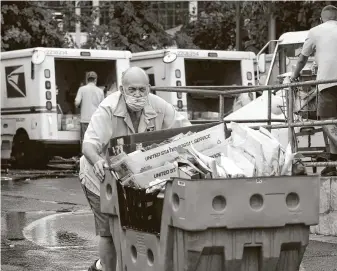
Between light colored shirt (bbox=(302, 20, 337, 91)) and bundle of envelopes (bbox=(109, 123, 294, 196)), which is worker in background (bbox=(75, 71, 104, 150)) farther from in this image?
bundle of envelopes (bbox=(109, 123, 294, 196))

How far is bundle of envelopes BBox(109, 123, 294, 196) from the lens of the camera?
6.11 metres

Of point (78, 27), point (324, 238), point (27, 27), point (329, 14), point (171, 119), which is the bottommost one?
point (324, 238)

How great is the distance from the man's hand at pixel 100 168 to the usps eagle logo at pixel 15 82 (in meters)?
15.6

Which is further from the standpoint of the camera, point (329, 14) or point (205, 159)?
point (329, 14)

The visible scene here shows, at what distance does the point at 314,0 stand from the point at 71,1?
10125 millimetres

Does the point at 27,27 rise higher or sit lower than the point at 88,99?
higher

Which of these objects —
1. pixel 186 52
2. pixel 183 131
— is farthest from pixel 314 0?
pixel 183 131

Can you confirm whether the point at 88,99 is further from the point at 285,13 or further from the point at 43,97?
the point at 285,13

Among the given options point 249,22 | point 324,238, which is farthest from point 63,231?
point 249,22

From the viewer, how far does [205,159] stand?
6.15 m

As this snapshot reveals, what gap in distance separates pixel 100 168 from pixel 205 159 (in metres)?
0.88

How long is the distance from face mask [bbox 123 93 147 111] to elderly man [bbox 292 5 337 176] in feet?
13.6

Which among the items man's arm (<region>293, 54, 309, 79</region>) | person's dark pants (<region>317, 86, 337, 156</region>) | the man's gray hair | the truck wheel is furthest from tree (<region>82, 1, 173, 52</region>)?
person's dark pants (<region>317, 86, 337, 156</region>)

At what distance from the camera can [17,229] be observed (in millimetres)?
11727
